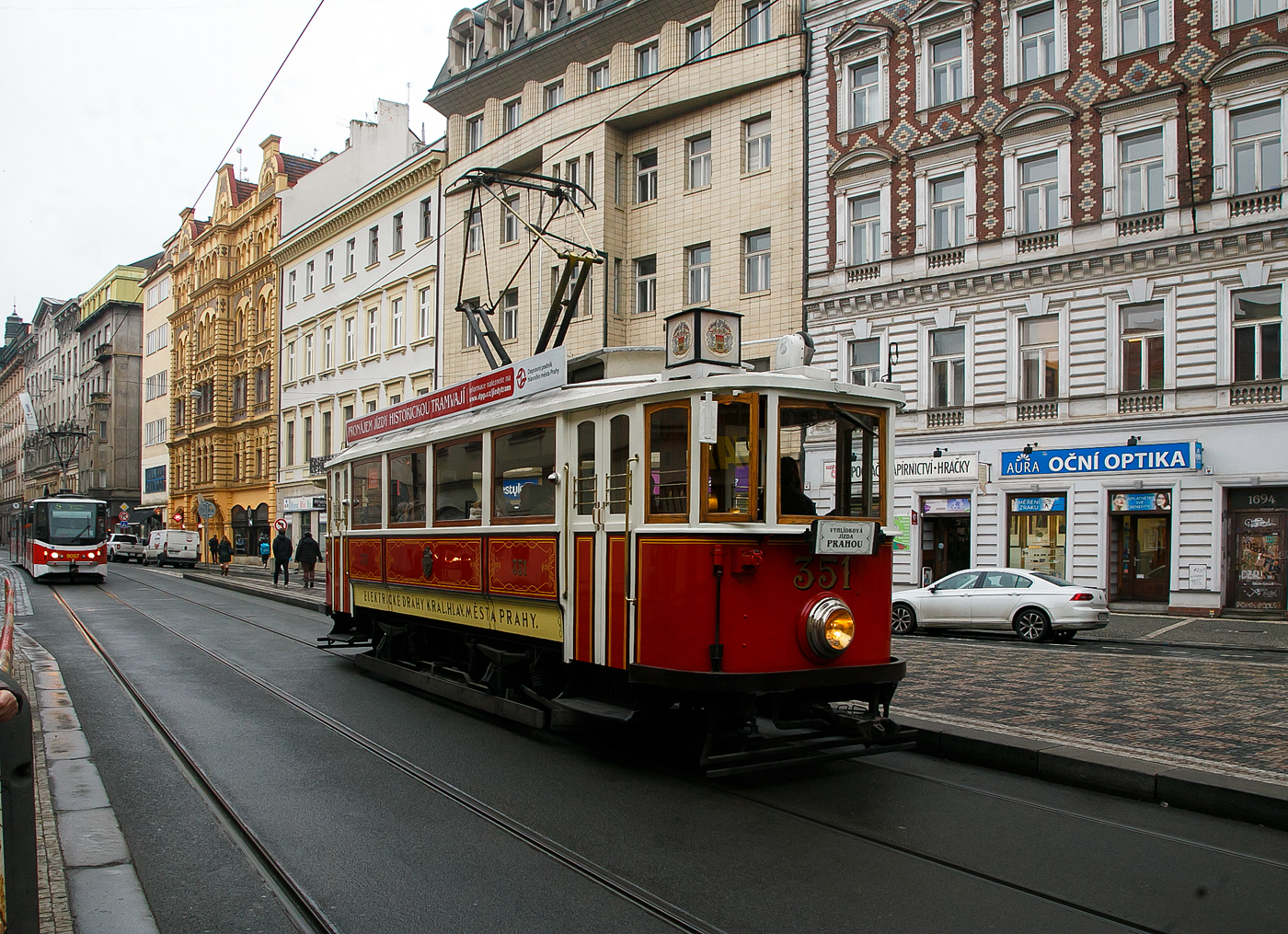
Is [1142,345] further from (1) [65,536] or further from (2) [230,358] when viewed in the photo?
(2) [230,358]

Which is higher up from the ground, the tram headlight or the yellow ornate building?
the yellow ornate building

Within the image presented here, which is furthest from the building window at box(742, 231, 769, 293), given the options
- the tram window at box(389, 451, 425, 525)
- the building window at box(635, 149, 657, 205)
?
the tram window at box(389, 451, 425, 525)

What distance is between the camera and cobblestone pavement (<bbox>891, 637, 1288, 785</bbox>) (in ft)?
25.3

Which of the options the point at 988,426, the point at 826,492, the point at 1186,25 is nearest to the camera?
the point at 826,492

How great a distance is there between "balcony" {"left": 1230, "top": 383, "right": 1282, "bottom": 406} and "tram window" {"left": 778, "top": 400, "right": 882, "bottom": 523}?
16438 millimetres

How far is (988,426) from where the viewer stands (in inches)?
958

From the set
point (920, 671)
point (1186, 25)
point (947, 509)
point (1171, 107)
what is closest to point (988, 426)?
point (947, 509)

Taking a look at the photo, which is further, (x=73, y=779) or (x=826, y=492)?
(x=826, y=492)

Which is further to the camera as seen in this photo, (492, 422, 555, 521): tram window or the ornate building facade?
the ornate building facade

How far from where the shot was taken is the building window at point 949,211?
984 inches

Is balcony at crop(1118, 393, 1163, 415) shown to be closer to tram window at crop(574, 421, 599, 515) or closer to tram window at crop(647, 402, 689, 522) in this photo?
tram window at crop(574, 421, 599, 515)

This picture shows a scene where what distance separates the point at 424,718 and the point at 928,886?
5656 millimetres

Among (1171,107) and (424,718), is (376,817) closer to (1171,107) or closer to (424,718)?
(424,718)

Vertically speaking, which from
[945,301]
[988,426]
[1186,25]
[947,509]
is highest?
[1186,25]
